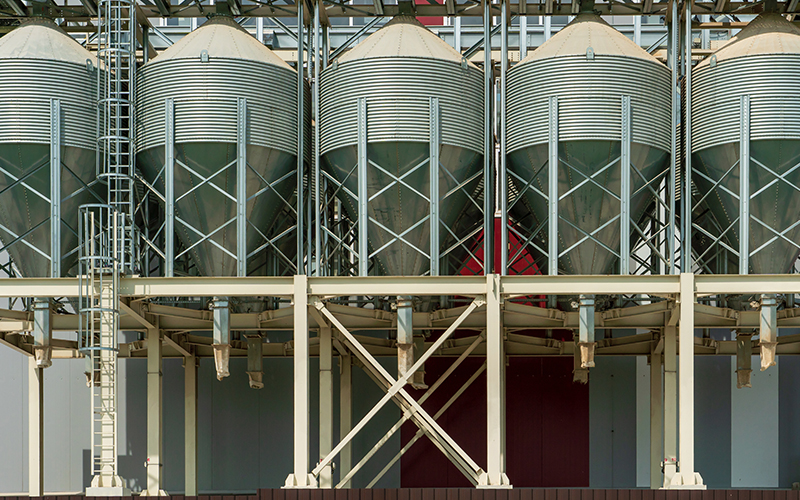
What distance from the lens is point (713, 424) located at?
3048 centimetres

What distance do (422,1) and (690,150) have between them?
1434 centimetres

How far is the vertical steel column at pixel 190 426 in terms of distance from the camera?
27.3m

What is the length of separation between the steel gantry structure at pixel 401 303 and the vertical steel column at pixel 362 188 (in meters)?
0.10

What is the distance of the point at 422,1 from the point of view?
32656mm

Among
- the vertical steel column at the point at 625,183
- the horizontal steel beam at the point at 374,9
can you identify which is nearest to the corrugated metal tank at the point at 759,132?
the horizontal steel beam at the point at 374,9

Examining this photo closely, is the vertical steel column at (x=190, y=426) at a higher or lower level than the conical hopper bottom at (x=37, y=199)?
lower

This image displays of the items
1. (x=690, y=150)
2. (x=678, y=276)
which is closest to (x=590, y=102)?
(x=690, y=150)

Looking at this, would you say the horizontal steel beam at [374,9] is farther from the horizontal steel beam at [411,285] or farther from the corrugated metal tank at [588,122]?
the horizontal steel beam at [411,285]

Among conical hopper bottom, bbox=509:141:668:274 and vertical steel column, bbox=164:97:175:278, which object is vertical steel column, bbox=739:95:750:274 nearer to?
conical hopper bottom, bbox=509:141:668:274

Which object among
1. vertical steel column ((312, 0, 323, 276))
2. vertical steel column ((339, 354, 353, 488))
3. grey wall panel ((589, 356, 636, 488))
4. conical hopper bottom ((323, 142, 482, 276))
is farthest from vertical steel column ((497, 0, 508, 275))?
grey wall panel ((589, 356, 636, 488))

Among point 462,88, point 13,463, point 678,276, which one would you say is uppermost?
point 462,88

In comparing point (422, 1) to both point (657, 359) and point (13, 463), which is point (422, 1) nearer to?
point (657, 359)

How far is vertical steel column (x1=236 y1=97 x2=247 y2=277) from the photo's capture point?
2102 centimetres

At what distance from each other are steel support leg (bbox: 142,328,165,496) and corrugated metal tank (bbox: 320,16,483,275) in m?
6.52
